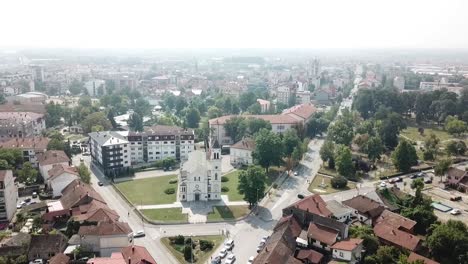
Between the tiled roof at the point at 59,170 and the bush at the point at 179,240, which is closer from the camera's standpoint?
the bush at the point at 179,240

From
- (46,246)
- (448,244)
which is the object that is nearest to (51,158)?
(46,246)

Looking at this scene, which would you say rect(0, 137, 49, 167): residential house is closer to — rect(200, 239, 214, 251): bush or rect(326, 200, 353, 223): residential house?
rect(200, 239, 214, 251): bush

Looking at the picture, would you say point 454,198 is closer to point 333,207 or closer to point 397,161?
point 397,161

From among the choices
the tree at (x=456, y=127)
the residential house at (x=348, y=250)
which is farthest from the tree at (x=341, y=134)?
the residential house at (x=348, y=250)

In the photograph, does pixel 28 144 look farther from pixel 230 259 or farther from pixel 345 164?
pixel 345 164

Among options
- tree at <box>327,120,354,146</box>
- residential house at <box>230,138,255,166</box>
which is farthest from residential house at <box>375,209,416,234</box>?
tree at <box>327,120,354,146</box>

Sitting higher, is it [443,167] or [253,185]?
[253,185]

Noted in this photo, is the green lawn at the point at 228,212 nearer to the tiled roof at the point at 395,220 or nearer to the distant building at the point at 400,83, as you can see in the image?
the tiled roof at the point at 395,220
